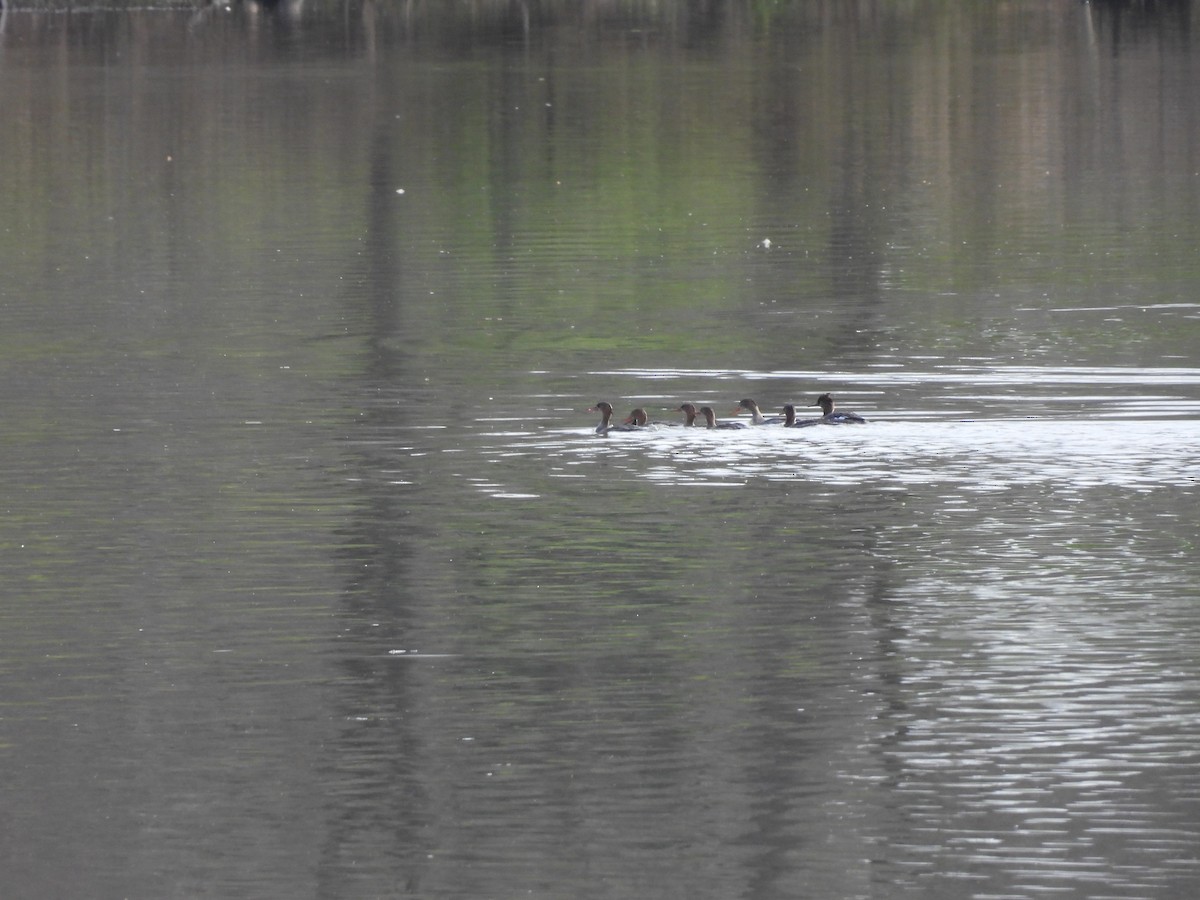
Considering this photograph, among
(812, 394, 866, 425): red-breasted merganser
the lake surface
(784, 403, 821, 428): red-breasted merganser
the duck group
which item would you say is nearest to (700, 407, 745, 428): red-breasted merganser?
the duck group

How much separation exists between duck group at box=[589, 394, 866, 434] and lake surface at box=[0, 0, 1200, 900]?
0.12 meters

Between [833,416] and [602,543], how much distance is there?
4.57 meters

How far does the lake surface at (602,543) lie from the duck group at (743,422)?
0.41ft

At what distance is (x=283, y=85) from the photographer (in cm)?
7556

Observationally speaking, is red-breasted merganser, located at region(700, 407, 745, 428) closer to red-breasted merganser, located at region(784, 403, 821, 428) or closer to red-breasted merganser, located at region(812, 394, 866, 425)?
red-breasted merganser, located at region(784, 403, 821, 428)

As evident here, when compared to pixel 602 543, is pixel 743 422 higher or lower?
→ higher

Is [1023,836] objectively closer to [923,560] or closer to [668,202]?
[923,560]

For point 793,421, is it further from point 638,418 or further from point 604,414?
point 604,414

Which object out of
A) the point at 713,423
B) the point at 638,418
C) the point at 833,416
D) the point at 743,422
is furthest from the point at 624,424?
the point at 833,416

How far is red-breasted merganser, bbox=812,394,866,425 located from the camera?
22.8 meters

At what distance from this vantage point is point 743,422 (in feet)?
75.6

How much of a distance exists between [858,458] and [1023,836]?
961cm

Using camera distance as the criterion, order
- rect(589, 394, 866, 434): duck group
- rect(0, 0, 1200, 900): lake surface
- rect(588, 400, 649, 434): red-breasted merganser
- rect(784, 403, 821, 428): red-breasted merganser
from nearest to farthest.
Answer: rect(0, 0, 1200, 900): lake surface < rect(784, 403, 821, 428): red-breasted merganser < rect(589, 394, 866, 434): duck group < rect(588, 400, 649, 434): red-breasted merganser

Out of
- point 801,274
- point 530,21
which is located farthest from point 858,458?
point 530,21
